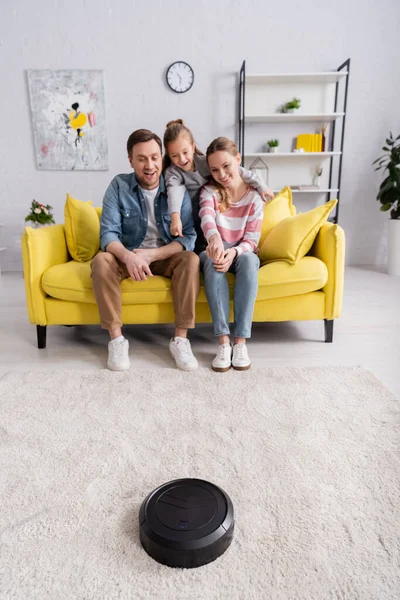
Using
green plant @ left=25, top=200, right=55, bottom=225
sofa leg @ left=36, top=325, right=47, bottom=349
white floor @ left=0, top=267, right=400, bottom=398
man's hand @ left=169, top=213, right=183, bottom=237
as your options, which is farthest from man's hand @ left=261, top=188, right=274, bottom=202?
green plant @ left=25, top=200, right=55, bottom=225

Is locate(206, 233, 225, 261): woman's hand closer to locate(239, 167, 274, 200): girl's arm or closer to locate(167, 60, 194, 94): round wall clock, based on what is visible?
locate(239, 167, 274, 200): girl's arm

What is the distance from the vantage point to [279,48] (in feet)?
12.2

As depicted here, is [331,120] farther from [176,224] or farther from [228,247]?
[176,224]

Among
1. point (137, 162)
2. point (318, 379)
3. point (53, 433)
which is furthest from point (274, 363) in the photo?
point (137, 162)

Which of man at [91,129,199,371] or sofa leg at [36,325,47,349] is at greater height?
man at [91,129,199,371]

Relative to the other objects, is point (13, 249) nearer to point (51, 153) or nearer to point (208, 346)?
point (51, 153)

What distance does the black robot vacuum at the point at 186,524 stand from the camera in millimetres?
803

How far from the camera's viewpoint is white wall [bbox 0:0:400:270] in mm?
3664

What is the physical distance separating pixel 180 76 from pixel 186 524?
3864mm

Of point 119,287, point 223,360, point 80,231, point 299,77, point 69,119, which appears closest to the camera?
point 223,360

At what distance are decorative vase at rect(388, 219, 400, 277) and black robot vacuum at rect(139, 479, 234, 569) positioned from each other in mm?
3281

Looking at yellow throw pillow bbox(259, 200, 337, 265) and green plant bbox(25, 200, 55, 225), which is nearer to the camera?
yellow throw pillow bbox(259, 200, 337, 265)

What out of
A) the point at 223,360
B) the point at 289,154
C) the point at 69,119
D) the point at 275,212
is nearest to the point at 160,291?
the point at 223,360

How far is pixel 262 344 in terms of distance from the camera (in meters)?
2.07
